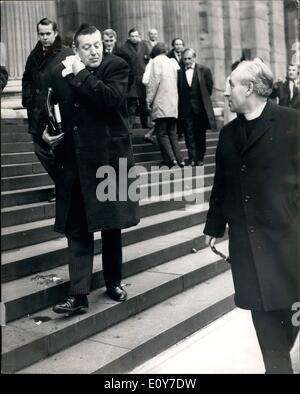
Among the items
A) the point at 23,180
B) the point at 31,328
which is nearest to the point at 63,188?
the point at 31,328

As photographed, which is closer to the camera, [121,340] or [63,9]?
[121,340]

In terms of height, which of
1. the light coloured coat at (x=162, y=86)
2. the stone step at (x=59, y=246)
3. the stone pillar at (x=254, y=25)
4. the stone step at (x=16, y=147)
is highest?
the stone pillar at (x=254, y=25)

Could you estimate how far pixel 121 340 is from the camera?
4055mm

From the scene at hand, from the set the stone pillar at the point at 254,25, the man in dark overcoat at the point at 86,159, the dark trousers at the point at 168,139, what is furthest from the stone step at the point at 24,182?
the stone pillar at the point at 254,25

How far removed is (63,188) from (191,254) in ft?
7.93

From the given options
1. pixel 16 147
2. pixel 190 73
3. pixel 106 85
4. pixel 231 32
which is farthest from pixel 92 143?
pixel 231 32

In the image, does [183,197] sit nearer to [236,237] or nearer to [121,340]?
[121,340]

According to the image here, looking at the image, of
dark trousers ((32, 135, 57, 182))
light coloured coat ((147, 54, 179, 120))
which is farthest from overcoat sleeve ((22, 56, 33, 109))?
light coloured coat ((147, 54, 179, 120))

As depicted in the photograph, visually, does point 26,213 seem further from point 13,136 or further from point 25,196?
point 13,136

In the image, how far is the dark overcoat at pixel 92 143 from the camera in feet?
13.0

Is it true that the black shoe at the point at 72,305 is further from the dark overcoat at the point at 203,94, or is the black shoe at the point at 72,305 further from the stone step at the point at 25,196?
the dark overcoat at the point at 203,94

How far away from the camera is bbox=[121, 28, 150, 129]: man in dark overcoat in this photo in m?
9.80

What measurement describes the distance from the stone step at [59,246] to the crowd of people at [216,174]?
2.20 ft
